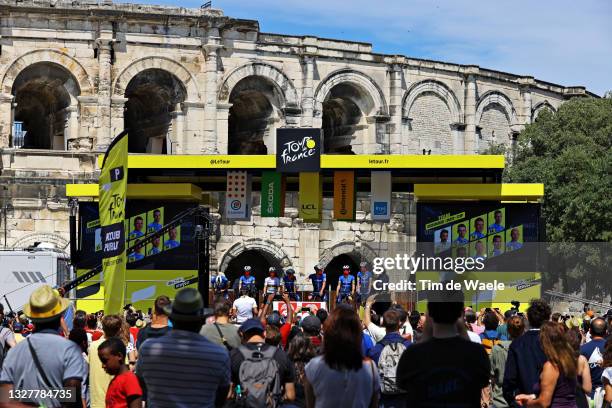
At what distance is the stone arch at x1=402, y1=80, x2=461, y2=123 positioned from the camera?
54.0 m

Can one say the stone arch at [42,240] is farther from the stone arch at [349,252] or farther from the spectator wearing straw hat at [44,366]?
the spectator wearing straw hat at [44,366]

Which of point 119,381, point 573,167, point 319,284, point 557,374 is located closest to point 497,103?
point 573,167

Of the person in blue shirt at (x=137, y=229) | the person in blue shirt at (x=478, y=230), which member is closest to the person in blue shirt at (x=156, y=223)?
the person in blue shirt at (x=137, y=229)

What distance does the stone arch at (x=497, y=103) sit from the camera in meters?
56.8

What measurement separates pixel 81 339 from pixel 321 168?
1778 centimetres

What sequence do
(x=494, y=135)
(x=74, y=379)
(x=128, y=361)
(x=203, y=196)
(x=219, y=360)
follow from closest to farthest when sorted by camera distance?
(x=219, y=360)
(x=74, y=379)
(x=128, y=361)
(x=203, y=196)
(x=494, y=135)

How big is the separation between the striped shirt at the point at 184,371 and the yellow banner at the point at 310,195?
833 inches

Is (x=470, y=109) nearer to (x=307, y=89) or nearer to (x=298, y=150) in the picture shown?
(x=307, y=89)

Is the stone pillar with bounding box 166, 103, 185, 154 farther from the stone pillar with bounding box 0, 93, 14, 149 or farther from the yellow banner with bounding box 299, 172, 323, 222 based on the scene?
the yellow banner with bounding box 299, 172, 323, 222

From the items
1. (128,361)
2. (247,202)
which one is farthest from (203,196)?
(128,361)

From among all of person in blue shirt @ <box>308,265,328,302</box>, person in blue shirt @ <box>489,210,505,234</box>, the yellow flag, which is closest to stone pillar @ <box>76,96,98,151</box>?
person in blue shirt @ <box>308,265,328,302</box>

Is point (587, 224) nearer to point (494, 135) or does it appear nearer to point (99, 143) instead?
point (494, 135)

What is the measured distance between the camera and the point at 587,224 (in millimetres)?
48875

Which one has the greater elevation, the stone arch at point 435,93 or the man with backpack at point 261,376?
the stone arch at point 435,93
